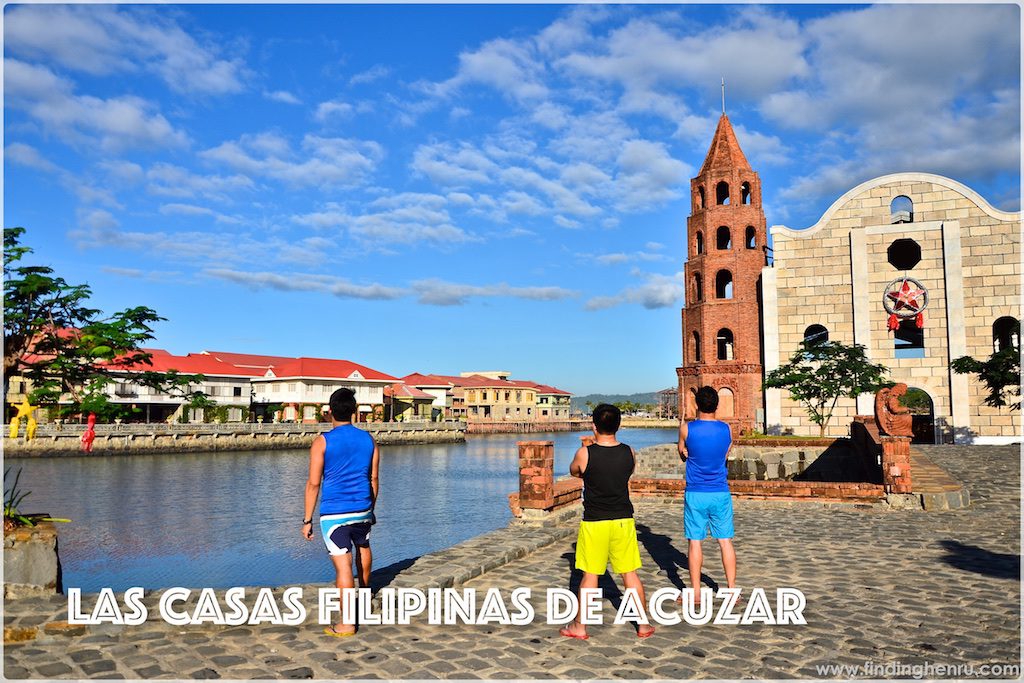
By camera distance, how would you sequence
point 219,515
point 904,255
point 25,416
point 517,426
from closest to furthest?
point 25,416 → point 219,515 → point 904,255 → point 517,426

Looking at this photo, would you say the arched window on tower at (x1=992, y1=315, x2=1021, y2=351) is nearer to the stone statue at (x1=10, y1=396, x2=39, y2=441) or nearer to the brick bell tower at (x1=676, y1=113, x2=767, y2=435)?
the brick bell tower at (x1=676, y1=113, x2=767, y2=435)

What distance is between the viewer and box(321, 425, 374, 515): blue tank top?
5.57m

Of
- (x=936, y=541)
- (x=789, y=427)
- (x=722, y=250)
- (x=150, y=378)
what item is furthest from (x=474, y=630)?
(x=722, y=250)

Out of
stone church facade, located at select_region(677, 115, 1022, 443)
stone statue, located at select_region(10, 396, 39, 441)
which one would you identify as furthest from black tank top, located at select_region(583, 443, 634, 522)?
stone church facade, located at select_region(677, 115, 1022, 443)

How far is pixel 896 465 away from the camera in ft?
40.8

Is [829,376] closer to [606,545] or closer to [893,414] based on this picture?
[893,414]

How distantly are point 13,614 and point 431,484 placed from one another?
30.9 m

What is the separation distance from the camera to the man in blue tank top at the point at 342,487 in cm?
554

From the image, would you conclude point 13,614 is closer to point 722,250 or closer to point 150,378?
point 150,378

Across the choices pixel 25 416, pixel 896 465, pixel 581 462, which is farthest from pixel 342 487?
pixel 896 465

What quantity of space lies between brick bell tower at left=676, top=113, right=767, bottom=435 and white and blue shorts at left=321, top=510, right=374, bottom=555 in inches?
1479

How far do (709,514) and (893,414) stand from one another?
959 centimetres

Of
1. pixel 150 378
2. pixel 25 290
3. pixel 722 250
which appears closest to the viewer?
pixel 25 290

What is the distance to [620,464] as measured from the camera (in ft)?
18.0
